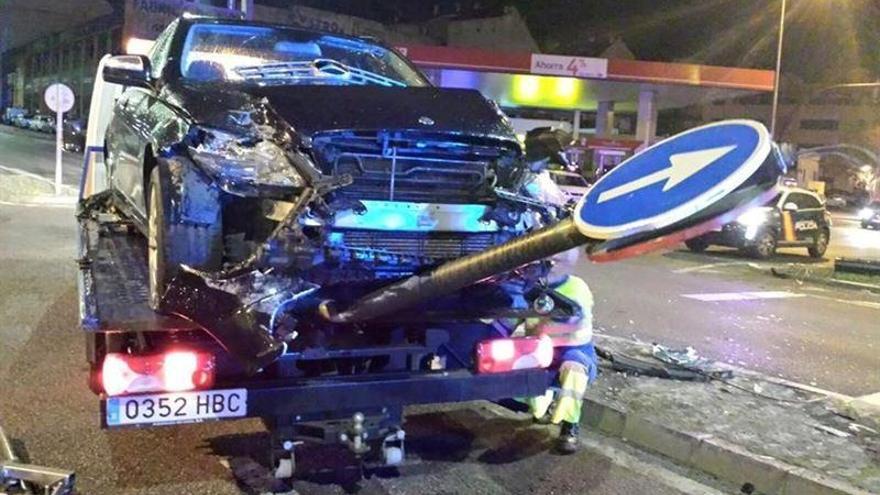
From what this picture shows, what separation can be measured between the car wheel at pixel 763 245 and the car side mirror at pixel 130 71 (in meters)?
15.6

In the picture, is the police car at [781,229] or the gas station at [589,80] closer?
the police car at [781,229]

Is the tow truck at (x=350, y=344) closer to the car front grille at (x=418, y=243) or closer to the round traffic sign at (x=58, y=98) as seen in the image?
the car front grille at (x=418, y=243)

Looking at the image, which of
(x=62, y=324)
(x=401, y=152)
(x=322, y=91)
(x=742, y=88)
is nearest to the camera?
(x=401, y=152)

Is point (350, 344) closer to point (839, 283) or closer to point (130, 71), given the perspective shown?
point (130, 71)

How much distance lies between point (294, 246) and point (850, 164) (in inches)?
2537

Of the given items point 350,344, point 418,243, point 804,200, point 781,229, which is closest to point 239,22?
point 418,243

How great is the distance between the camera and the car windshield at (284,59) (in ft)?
18.2

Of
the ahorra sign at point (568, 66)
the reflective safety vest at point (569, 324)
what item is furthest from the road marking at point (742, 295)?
the ahorra sign at point (568, 66)

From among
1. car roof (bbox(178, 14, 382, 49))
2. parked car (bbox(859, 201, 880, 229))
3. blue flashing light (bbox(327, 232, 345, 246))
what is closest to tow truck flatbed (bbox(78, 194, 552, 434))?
blue flashing light (bbox(327, 232, 345, 246))

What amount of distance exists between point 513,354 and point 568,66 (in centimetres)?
2858

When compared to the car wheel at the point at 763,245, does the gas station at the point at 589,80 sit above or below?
above

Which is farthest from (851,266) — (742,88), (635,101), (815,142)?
(815,142)

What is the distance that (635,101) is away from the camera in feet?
139

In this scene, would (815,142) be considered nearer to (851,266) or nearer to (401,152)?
(851,266)
